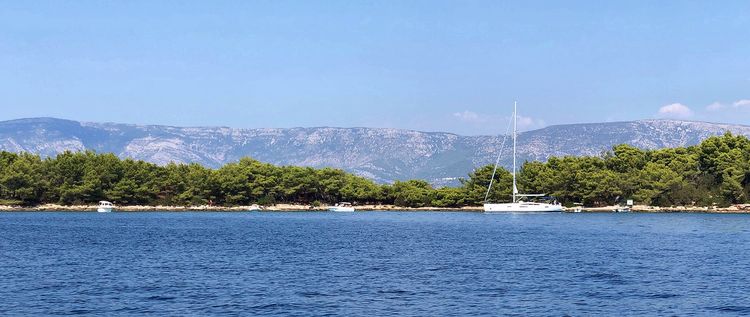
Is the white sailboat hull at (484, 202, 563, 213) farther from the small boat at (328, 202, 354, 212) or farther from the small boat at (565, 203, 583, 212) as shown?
the small boat at (328, 202, 354, 212)

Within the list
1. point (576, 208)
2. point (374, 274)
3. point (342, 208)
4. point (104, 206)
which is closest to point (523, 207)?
point (576, 208)

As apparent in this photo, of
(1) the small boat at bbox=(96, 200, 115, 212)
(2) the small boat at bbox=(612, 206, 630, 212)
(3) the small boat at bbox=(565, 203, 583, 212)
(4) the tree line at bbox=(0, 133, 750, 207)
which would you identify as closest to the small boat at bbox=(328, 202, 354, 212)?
(4) the tree line at bbox=(0, 133, 750, 207)

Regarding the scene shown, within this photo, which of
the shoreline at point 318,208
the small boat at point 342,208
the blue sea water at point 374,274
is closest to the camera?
the blue sea water at point 374,274

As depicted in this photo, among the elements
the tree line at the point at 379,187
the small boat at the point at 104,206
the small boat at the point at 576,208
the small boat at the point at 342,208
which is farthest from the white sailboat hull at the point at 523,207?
the small boat at the point at 104,206

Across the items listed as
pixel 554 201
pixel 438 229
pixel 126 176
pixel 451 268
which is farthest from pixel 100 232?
pixel 554 201

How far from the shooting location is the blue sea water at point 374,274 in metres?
37.8

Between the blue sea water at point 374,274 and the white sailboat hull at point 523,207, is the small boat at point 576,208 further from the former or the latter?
the blue sea water at point 374,274

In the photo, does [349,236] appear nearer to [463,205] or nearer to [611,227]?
[611,227]

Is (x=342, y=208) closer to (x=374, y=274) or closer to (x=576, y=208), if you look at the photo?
(x=576, y=208)

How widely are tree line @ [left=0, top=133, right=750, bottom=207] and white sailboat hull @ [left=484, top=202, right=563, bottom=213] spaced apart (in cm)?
488

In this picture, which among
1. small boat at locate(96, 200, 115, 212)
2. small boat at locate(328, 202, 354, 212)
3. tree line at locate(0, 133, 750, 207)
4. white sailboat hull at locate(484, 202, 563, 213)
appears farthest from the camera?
small boat at locate(328, 202, 354, 212)

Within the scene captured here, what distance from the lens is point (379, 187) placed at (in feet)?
579

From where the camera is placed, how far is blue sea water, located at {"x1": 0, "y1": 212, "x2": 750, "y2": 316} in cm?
3784

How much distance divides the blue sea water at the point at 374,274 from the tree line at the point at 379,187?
68.0 metres
